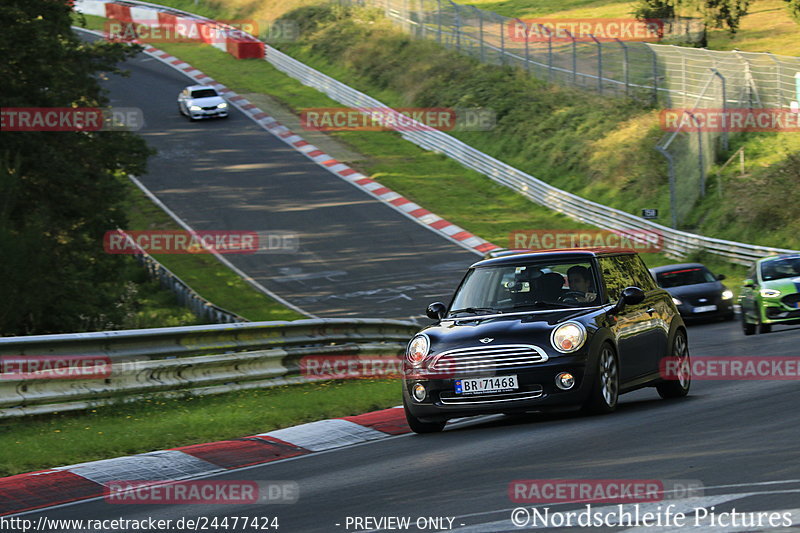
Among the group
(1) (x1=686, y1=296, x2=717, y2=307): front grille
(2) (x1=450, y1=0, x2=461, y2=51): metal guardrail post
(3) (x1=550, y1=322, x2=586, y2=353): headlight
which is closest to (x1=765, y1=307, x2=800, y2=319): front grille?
(1) (x1=686, y1=296, x2=717, y2=307): front grille

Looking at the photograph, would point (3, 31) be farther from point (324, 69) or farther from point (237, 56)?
point (237, 56)

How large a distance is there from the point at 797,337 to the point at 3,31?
1633 cm

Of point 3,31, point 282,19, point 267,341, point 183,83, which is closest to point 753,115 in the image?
point 3,31

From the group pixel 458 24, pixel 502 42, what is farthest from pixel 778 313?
pixel 458 24

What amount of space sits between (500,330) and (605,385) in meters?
1.11

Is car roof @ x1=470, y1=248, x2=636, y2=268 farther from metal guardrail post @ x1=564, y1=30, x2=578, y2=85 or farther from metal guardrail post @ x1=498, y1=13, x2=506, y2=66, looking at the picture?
metal guardrail post @ x1=498, y1=13, x2=506, y2=66

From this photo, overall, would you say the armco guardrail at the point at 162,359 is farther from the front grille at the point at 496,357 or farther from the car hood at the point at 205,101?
the car hood at the point at 205,101

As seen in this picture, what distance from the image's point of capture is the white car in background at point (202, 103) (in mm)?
49828

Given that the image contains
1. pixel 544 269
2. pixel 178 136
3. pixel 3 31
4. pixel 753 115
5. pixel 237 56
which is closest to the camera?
pixel 544 269

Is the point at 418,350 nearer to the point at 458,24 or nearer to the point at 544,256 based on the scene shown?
the point at 544,256

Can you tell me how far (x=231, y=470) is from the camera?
9180mm

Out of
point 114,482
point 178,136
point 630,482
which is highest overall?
point 630,482

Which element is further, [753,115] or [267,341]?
[753,115]

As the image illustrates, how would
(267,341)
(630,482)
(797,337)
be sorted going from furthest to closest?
(797,337) < (267,341) < (630,482)
